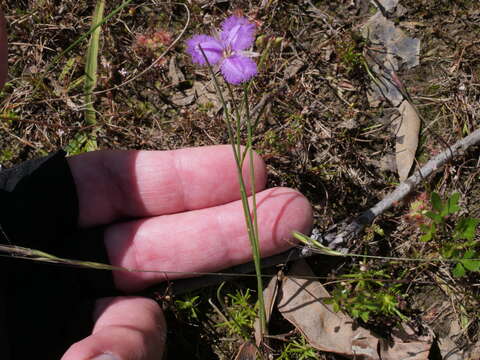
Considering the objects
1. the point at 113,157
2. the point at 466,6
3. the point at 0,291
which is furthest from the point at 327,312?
the point at 466,6

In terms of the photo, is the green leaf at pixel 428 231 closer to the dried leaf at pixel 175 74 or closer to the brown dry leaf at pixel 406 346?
the brown dry leaf at pixel 406 346

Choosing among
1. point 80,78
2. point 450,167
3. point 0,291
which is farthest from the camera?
point 80,78

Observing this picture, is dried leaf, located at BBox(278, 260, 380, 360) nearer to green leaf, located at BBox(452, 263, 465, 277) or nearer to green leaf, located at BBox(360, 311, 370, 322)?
green leaf, located at BBox(360, 311, 370, 322)

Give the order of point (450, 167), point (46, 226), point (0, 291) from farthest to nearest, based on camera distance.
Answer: point (450, 167) < point (46, 226) < point (0, 291)

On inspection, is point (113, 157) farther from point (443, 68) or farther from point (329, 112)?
point (443, 68)

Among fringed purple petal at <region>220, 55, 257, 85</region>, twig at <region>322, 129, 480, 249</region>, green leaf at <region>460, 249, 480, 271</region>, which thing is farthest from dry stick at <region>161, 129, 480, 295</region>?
fringed purple petal at <region>220, 55, 257, 85</region>

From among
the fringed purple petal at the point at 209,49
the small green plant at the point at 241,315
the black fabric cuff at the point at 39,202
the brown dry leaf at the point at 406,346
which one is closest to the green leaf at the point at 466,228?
the brown dry leaf at the point at 406,346

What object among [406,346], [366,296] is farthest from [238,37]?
[406,346]
